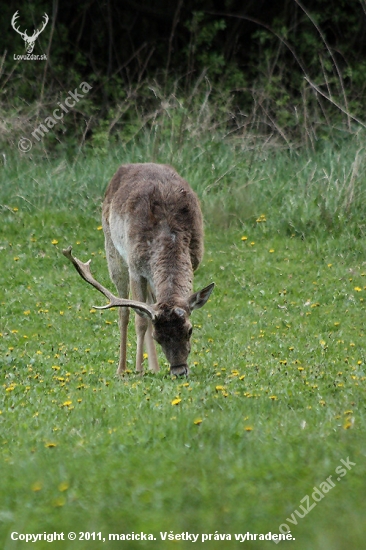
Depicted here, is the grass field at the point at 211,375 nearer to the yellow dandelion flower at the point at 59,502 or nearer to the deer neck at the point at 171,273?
the yellow dandelion flower at the point at 59,502

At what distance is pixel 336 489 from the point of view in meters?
4.25

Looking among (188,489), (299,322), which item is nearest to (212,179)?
(299,322)

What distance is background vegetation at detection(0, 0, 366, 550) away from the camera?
4.31 m

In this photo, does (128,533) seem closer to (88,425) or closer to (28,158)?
(88,425)

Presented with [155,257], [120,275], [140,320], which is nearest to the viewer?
[155,257]

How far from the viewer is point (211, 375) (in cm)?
795

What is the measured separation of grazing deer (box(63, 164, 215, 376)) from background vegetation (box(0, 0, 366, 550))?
1.31 ft

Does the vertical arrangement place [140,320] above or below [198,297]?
below

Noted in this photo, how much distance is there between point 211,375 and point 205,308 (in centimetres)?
347

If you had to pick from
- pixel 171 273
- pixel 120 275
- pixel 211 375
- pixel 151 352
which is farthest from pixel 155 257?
pixel 120 275

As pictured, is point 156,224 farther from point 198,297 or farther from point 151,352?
point 151,352

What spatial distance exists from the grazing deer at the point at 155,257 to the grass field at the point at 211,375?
0.43 metres

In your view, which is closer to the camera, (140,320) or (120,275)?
(140,320)

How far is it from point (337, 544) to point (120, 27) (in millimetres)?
20601
